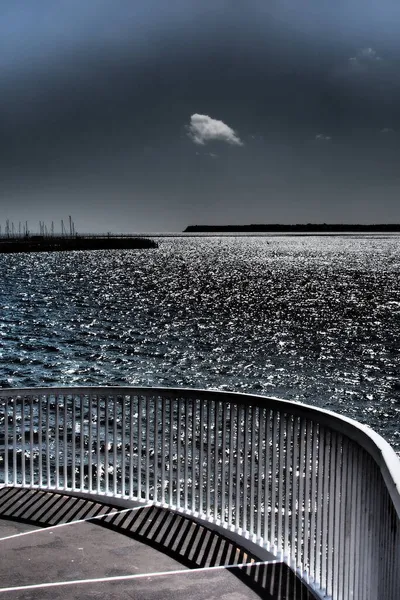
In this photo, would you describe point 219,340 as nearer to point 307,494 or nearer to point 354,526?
Answer: point 307,494

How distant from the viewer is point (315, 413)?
517 cm

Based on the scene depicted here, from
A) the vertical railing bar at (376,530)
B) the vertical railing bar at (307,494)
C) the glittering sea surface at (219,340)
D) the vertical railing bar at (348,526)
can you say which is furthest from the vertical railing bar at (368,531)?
the glittering sea surface at (219,340)

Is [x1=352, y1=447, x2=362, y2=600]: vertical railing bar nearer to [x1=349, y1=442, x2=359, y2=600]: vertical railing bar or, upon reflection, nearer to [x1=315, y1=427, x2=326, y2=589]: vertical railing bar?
[x1=349, y1=442, x2=359, y2=600]: vertical railing bar

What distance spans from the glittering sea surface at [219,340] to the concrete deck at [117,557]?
16.8 meters

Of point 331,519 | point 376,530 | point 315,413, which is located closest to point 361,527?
point 376,530

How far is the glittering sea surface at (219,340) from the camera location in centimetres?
3117

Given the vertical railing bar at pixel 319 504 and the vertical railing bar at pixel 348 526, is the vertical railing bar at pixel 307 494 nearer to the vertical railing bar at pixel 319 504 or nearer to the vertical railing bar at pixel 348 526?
the vertical railing bar at pixel 319 504

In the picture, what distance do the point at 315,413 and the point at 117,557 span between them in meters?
1.95

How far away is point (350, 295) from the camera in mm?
79250

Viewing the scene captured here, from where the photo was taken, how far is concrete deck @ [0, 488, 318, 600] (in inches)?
189

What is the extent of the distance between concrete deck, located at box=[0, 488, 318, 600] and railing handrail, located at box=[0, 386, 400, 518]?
1131 mm

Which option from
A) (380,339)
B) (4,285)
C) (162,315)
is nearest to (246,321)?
(162,315)

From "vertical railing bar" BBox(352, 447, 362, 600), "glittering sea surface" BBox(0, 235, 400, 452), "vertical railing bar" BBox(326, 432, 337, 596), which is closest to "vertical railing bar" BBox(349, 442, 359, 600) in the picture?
"vertical railing bar" BBox(352, 447, 362, 600)

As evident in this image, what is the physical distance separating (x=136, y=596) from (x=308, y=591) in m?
1.26
